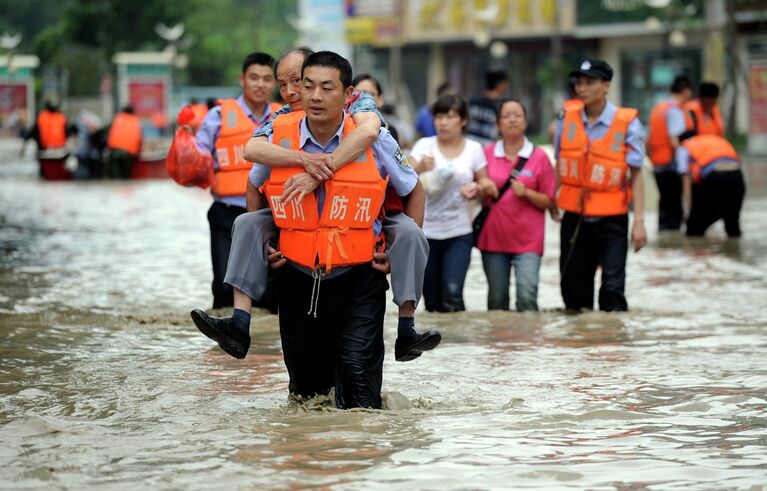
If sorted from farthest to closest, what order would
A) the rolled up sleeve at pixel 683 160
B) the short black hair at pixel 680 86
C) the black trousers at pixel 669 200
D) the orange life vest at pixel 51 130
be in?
1. the orange life vest at pixel 51 130
2. the black trousers at pixel 669 200
3. the short black hair at pixel 680 86
4. the rolled up sleeve at pixel 683 160

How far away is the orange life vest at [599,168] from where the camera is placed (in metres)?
10.4

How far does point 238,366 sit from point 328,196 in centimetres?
254

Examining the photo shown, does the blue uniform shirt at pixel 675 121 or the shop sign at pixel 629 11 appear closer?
the blue uniform shirt at pixel 675 121

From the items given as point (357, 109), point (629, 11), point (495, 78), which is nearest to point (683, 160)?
point (495, 78)

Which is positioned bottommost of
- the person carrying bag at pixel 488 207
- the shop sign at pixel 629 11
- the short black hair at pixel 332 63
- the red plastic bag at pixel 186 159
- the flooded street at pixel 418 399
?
the flooded street at pixel 418 399

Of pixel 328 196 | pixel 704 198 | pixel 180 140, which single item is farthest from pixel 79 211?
pixel 328 196

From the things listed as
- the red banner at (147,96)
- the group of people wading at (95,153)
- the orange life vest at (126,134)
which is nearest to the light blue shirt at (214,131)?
the orange life vest at (126,134)

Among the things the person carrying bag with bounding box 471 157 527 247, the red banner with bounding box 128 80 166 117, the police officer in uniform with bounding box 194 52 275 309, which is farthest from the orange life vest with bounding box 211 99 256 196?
the red banner with bounding box 128 80 166 117

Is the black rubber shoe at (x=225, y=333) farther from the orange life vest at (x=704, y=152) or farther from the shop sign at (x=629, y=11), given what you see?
the shop sign at (x=629, y=11)

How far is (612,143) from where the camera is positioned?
10.4 metres

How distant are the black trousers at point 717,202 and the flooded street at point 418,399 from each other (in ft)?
9.40

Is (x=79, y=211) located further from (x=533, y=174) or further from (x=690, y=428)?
(x=690, y=428)

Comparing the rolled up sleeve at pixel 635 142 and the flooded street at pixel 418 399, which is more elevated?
the rolled up sleeve at pixel 635 142

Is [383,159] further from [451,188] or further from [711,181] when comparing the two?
[711,181]
